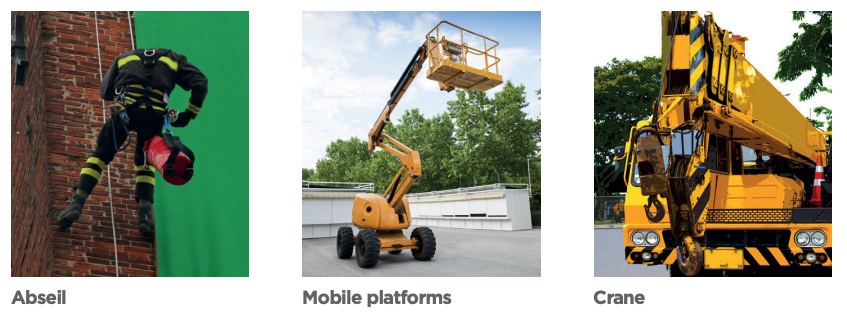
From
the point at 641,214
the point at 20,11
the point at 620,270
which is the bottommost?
the point at 620,270

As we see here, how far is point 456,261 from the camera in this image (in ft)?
22.4

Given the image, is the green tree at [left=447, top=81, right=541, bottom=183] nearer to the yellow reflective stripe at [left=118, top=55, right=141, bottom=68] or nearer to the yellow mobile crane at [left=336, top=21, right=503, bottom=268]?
the yellow mobile crane at [left=336, top=21, right=503, bottom=268]

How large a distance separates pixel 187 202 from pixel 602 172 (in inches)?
180

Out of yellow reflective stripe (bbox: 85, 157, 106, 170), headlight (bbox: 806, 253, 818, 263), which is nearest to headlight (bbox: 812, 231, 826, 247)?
headlight (bbox: 806, 253, 818, 263)

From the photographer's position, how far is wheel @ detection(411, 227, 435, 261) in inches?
276

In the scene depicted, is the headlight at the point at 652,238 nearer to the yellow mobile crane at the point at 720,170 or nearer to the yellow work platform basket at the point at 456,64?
the yellow mobile crane at the point at 720,170

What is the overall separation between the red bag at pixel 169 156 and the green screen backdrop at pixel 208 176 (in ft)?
0.32

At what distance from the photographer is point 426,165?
14547 mm

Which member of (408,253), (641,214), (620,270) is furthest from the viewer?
(408,253)

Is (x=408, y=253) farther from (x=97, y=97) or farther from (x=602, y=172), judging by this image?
(x=97, y=97)

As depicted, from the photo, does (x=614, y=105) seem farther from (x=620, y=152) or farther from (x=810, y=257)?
(x=810, y=257)

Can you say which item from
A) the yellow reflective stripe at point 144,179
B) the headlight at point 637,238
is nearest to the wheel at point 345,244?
the yellow reflective stripe at point 144,179

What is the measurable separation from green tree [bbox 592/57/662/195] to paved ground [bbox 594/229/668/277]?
504 millimetres

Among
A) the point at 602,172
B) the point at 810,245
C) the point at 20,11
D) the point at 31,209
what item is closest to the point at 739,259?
the point at 810,245
